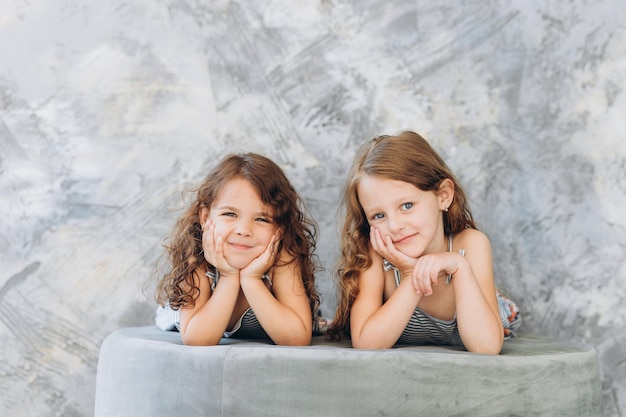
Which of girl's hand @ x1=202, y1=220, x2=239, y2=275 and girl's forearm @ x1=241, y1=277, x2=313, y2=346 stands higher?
girl's hand @ x1=202, y1=220, x2=239, y2=275

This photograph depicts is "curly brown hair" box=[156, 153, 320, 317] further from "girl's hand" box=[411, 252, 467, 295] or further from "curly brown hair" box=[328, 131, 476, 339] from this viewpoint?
"girl's hand" box=[411, 252, 467, 295]

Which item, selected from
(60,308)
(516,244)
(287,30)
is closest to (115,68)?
(287,30)

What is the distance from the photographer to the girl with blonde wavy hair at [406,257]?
1330 millimetres

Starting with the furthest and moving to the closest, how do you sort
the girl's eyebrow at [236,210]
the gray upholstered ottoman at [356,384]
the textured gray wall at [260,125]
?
the textured gray wall at [260,125], the girl's eyebrow at [236,210], the gray upholstered ottoman at [356,384]

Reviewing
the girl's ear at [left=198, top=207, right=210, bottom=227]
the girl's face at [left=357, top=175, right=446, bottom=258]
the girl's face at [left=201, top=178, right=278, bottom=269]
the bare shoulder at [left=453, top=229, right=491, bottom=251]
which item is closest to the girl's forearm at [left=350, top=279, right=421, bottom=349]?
the girl's face at [left=357, top=175, right=446, bottom=258]

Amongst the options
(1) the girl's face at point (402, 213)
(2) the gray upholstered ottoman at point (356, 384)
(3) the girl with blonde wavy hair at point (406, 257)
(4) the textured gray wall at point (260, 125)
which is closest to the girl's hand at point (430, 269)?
(3) the girl with blonde wavy hair at point (406, 257)

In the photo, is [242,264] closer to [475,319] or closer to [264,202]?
[264,202]

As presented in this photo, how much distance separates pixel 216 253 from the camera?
1440 millimetres

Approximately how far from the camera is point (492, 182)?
1.91m

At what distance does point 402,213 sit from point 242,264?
0.41 m

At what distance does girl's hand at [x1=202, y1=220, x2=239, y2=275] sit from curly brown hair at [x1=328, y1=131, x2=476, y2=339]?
0.29 m

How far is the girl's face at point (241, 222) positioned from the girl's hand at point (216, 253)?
0.04 ft

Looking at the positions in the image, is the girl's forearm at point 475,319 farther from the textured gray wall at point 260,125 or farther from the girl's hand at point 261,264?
the textured gray wall at point 260,125

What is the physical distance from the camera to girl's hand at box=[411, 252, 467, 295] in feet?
4.29
